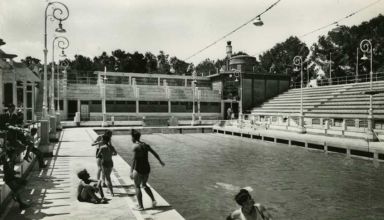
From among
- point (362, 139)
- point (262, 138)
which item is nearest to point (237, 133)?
point (262, 138)

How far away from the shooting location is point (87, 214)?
299 inches

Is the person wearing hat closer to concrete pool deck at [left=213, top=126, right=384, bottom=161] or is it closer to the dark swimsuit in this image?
the dark swimsuit

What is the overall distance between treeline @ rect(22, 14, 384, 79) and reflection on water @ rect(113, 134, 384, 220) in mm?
21926

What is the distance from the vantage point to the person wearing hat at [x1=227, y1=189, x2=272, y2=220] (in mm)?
5176

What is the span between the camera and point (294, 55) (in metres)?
75.7

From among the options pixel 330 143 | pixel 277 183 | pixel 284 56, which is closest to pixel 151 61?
pixel 284 56

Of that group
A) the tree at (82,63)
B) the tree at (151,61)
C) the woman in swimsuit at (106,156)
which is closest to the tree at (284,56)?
the tree at (151,61)

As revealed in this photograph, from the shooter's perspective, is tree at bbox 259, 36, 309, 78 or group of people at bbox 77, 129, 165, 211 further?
tree at bbox 259, 36, 309, 78

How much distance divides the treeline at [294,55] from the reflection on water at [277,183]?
Result: 2193 centimetres

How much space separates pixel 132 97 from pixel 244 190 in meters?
46.1

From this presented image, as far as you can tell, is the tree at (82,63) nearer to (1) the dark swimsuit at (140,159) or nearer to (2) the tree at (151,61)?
(2) the tree at (151,61)

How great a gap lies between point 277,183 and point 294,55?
66381 millimetres

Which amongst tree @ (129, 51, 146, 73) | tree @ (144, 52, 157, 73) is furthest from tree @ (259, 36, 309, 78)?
tree @ (129, 51, 146, 73)

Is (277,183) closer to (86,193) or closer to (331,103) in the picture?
(86,193)
